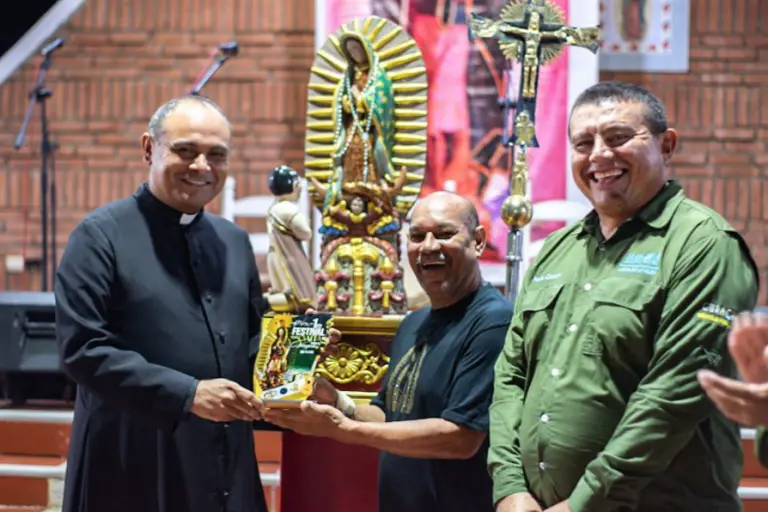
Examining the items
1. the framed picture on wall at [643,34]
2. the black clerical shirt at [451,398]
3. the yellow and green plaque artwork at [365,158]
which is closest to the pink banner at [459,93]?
the framed picture on wall at [643,34]

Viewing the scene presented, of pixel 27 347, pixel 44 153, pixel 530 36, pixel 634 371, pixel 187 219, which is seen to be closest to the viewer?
pixel 634 371

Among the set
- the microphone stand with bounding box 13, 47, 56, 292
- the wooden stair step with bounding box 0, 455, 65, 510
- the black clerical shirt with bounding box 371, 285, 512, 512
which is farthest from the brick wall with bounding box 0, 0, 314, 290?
the black clerical shirt with bounding box 371, 285, 512, 512

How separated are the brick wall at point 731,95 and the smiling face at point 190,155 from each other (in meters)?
4.50

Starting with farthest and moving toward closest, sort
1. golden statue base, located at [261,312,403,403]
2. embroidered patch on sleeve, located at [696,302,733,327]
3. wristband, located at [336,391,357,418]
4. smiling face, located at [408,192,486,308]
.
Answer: golden statue base, located at [261,312,403,403], wristband, located at [336,391,357,418], smiling face, located at [408,192,486,308], embroidered patch on sleeve, located at [696,302,733,327]

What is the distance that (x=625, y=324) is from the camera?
6.14 feet

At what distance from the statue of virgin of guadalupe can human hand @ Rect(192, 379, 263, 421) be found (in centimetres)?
185

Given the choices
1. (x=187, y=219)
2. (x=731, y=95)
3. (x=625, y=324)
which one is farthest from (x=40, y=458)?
(x=731, y=95)

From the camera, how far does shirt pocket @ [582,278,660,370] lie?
6.12ft

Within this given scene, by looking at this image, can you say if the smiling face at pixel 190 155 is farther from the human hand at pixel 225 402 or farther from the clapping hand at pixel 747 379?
the clapping hand at pixel 747 379

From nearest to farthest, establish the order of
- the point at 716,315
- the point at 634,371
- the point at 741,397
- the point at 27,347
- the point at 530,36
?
the point at 741,397
the point at 716,315
the point at 634,371
the point at 530,36
the point at 27,347

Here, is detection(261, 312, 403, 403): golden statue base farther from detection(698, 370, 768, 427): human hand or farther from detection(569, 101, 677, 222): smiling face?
detection(698, 370, 768, 427): human hand

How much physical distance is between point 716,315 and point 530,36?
196 centimetres

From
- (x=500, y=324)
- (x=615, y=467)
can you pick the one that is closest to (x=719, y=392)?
(x=615, y=467)

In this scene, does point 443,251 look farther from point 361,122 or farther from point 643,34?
point 643,34
